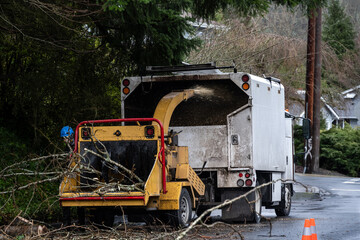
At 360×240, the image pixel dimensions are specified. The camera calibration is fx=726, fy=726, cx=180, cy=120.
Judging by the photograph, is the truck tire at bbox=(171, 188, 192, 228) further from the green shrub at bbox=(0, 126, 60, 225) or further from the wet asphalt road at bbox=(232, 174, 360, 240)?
the green shrub at bbox=(0, 126, 60, 225)

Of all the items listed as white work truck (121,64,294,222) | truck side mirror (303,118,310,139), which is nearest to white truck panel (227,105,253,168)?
white work truck (121,64,294,222)

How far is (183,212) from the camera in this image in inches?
480

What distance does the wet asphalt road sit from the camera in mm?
11961

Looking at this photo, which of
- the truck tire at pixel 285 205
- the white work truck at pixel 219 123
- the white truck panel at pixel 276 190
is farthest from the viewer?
the truck tire at pixel 285 205

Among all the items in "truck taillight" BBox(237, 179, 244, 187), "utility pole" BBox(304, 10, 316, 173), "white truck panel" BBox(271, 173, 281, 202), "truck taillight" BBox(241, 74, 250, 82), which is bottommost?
"white truck panel" BBox(271, 173, 281, 202)

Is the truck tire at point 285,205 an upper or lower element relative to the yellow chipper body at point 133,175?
lower

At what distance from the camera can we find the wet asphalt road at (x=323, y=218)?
11961 mm

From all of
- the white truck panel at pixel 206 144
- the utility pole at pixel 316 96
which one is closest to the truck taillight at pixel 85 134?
the white truck panel at pixel 206 144

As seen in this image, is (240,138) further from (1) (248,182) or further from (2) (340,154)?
(2) (340,154)

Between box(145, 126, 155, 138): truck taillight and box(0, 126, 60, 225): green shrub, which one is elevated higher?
box(145, 126, 155, 138): truck taillight

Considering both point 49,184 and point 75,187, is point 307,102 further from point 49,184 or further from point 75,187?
point 75,187

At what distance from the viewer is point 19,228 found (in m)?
10.4

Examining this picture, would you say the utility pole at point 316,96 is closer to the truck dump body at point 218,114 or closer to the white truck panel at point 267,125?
the white truck panel at point 267,125

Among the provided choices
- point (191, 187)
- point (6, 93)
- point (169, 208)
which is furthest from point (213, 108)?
point (6, 93)
